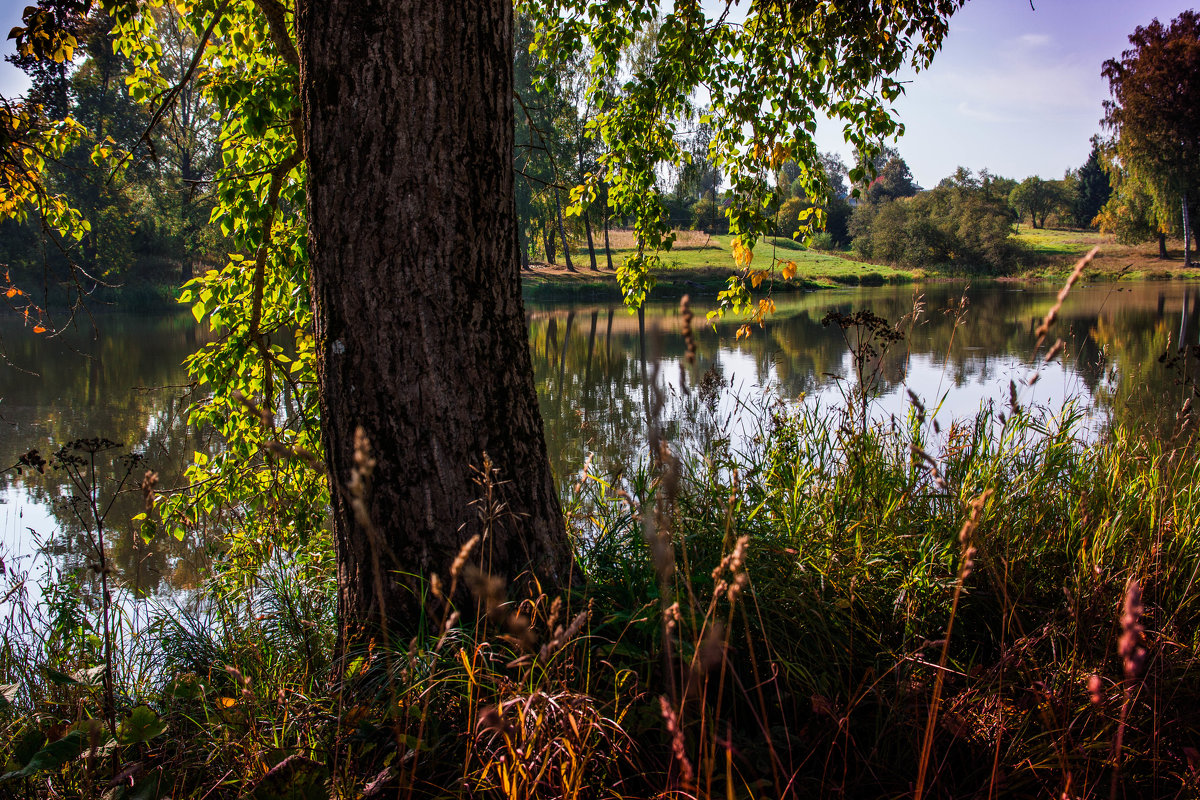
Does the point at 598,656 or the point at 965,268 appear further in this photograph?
the point at 965,268

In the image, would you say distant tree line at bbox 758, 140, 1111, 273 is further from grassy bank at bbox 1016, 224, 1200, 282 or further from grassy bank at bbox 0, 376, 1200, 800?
grassy bank at bbox 0, 376, 1200, 800

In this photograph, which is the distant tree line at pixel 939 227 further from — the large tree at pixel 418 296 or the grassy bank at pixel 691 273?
the large tree at pixel 418 296

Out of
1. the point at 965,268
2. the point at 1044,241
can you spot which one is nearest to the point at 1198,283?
the point at 965,268

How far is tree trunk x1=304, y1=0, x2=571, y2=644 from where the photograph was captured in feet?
6.49

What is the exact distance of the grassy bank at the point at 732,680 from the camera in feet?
4.79

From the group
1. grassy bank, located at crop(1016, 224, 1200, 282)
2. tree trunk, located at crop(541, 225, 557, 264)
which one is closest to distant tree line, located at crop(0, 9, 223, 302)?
tree trunk, located at crop(541, 225, 557, 264)

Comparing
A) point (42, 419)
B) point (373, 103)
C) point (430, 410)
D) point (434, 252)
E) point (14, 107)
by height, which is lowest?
point (42, 419)

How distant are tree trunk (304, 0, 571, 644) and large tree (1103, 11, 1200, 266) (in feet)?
121

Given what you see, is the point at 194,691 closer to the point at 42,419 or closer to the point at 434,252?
the point at 434,252

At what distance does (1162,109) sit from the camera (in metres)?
30.8

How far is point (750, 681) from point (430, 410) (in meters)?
1.15

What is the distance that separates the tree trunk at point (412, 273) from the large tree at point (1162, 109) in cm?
3682

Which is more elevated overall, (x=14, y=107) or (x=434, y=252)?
(x=14, y=107)

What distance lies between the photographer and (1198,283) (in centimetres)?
2912
